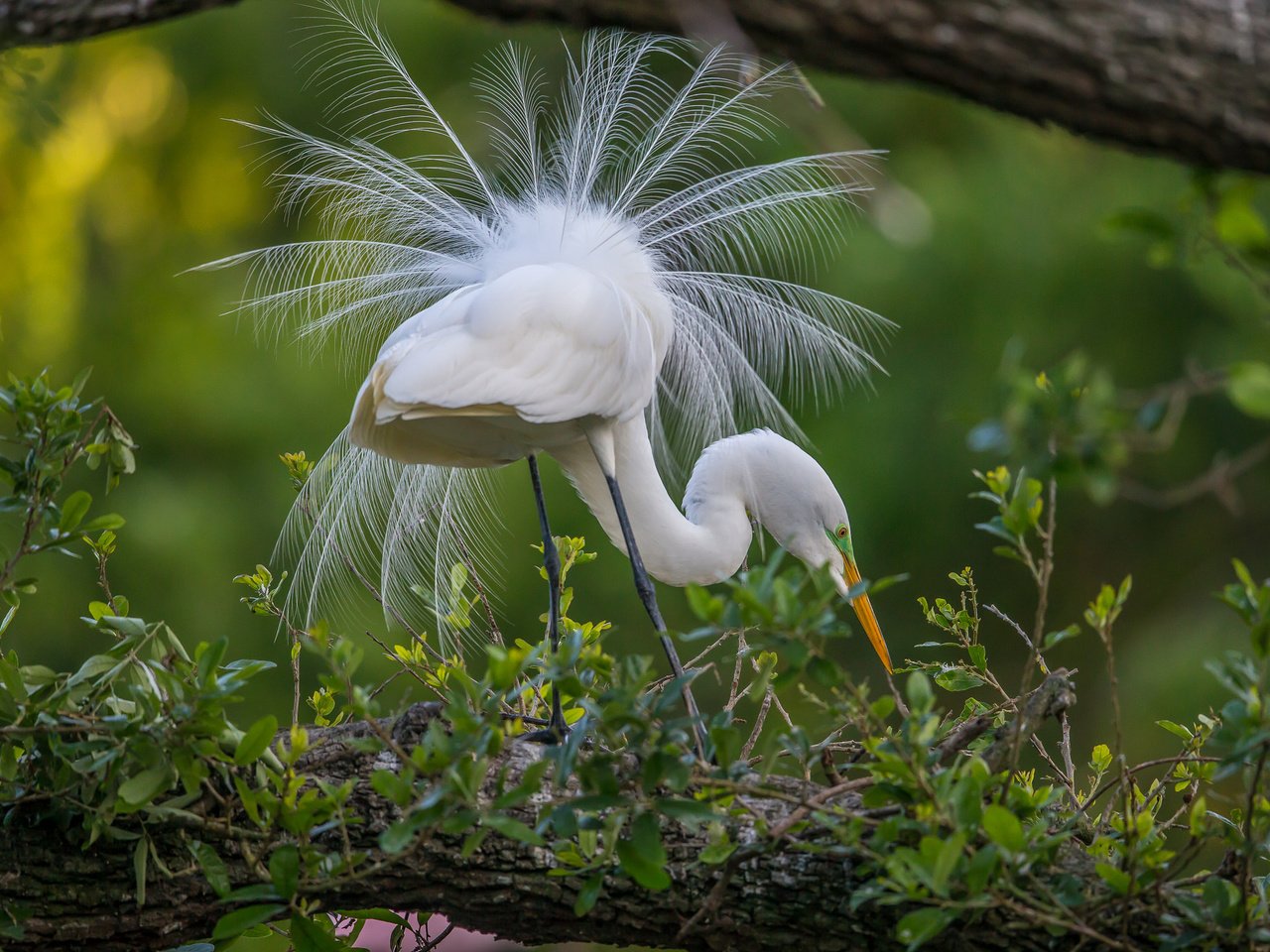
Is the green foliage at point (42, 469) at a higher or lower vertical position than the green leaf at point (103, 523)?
higher

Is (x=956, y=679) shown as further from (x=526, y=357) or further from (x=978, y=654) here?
(x=526, y=357)

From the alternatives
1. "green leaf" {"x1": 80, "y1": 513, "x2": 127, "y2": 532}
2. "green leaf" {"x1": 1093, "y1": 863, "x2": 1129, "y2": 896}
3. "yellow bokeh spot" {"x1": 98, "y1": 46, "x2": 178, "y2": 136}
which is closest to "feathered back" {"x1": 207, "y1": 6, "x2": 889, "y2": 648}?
"green leaf" {"x1": 80, "y1": 513, "x2": 127, "y2": 532}

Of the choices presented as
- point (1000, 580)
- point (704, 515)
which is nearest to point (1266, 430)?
point (1000, 580)

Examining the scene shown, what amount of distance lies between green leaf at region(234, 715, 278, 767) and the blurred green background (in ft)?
8.71

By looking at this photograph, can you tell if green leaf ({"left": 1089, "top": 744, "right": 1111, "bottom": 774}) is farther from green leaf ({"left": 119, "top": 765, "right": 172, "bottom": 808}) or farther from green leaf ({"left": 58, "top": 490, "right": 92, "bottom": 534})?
green leaf ({"left": 58, "top": 490, "right": 92, "bottom": 534})

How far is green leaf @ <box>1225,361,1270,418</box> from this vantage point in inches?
32.5

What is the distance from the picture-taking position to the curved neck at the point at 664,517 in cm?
216

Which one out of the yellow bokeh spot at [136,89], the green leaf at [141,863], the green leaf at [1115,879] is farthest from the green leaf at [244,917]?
the yellow bokeh spot at [136,89]

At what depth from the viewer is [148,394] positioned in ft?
15.0

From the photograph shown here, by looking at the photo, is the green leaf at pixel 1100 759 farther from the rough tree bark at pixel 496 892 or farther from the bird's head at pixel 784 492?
the bird's head at pixel 784 492

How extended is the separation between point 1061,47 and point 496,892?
3.43 ft

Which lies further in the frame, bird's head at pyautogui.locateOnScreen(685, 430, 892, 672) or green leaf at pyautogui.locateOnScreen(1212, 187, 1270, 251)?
bird's head at pyautogui.locateOnScreen(685, 430, 892, 672)

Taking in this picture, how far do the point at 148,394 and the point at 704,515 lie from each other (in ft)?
10.0

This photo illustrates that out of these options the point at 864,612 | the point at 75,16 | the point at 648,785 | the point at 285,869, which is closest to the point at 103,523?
the point at 285,869
